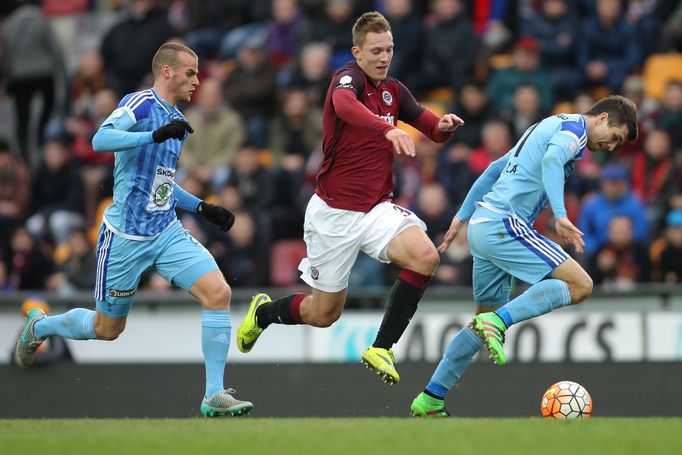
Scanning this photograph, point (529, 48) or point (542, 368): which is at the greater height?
point (529, 48)

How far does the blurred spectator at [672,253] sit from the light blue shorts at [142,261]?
556 centimetres

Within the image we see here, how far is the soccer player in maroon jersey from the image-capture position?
8859mm

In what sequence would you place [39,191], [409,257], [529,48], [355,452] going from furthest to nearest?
[39,191], [529,48], [409,257], [355,452]

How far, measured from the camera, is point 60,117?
18.9 m

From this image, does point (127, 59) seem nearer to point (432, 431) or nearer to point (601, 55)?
point (601, 55)

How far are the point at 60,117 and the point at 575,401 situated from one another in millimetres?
11538

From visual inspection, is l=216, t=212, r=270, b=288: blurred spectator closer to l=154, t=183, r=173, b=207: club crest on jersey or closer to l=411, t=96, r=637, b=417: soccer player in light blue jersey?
l=154, t=183, r=173, b=207: club crest on jersey

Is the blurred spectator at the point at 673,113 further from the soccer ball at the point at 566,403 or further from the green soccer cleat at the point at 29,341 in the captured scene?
the green soccer cleat at the point at 29,341

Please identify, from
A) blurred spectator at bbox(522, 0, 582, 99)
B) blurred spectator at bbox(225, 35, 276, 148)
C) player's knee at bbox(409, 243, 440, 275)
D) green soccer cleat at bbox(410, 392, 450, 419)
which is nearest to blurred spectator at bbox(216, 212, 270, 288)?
blurred spectator at bbox(225, 35, 276, 148)

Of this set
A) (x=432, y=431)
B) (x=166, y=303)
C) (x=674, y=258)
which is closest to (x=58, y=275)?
(x=166, y=303)

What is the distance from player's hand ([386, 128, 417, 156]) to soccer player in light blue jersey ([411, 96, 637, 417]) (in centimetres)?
98

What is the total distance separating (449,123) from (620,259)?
15.5 ft

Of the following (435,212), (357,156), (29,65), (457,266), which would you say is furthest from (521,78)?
(29,65)

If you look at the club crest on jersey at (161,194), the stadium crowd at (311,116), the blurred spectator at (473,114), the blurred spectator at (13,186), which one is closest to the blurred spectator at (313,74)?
the stadium crowd at (311,116)
